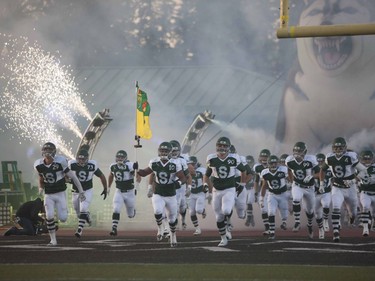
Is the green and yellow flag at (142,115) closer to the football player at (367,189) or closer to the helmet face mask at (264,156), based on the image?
the helmet face mask at (264,156)

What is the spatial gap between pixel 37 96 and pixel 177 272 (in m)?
23.6

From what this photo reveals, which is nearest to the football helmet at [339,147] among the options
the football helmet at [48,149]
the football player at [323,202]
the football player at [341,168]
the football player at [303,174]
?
the football player at [341,168]

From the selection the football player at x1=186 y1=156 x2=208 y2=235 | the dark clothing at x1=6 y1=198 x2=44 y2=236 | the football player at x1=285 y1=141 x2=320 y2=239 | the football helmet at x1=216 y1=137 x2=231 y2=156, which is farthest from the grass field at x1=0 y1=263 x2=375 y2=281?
the football player at x1=186 y1=156 x2=208 y2=235

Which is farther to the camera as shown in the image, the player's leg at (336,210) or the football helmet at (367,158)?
the football helmet at (367,158)

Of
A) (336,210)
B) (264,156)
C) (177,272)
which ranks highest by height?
(264,156)

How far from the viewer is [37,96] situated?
34.2m

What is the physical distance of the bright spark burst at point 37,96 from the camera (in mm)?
33562

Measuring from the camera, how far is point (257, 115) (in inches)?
1330

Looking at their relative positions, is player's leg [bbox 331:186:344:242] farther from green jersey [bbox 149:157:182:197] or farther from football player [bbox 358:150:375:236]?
green jersey [bbox 149:157:182:197]

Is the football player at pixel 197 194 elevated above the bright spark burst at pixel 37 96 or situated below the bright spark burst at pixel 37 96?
below

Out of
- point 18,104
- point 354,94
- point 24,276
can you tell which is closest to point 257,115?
point 354,94

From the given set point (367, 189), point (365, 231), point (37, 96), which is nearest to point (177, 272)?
point (365, 231)

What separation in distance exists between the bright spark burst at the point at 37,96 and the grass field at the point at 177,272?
849 inches

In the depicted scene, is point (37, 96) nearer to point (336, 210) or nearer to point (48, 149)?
point (48, 149)
